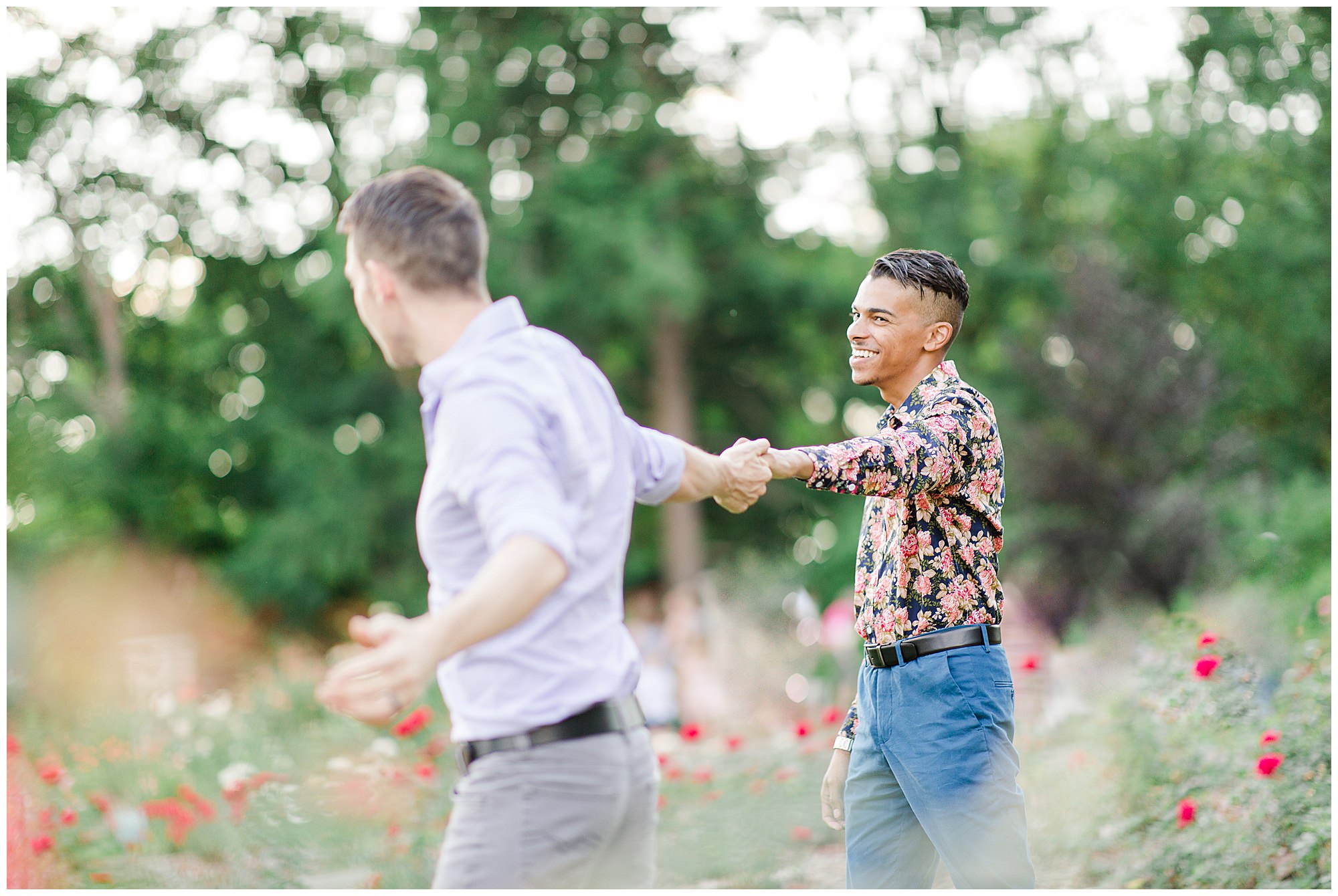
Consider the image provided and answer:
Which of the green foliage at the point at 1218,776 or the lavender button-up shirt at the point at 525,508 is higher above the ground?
the lavender button-up shirt at the point at 525,508

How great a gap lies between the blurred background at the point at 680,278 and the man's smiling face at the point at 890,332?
785cm

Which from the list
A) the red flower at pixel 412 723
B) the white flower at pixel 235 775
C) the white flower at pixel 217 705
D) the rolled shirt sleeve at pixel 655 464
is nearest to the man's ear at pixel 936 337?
the rolled shirt sleeve at pixel 655 464

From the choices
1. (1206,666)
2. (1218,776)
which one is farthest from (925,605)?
(1218,776)

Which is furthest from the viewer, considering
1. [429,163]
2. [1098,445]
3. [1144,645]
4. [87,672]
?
[429,163]

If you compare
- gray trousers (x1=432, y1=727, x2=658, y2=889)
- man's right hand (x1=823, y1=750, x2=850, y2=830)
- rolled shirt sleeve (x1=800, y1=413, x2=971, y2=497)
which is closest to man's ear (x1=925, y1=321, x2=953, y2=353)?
rolled shirt sleeve (x1=800, y1=413, x2=971, y2=497)

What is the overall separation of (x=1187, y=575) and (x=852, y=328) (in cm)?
1067

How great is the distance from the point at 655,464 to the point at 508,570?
Result: 2.06ft

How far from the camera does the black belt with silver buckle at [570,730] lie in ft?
6.16

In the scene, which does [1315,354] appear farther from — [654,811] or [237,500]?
[654,811]

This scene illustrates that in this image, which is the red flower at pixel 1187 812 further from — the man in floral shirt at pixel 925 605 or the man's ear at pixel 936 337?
the man's ear at pixel 936 337

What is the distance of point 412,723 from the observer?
17.0 ft

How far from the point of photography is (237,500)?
19.2 meters

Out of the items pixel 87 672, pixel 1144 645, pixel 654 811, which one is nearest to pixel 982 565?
pixel 654 811

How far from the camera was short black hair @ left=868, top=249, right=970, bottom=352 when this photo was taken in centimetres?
285
